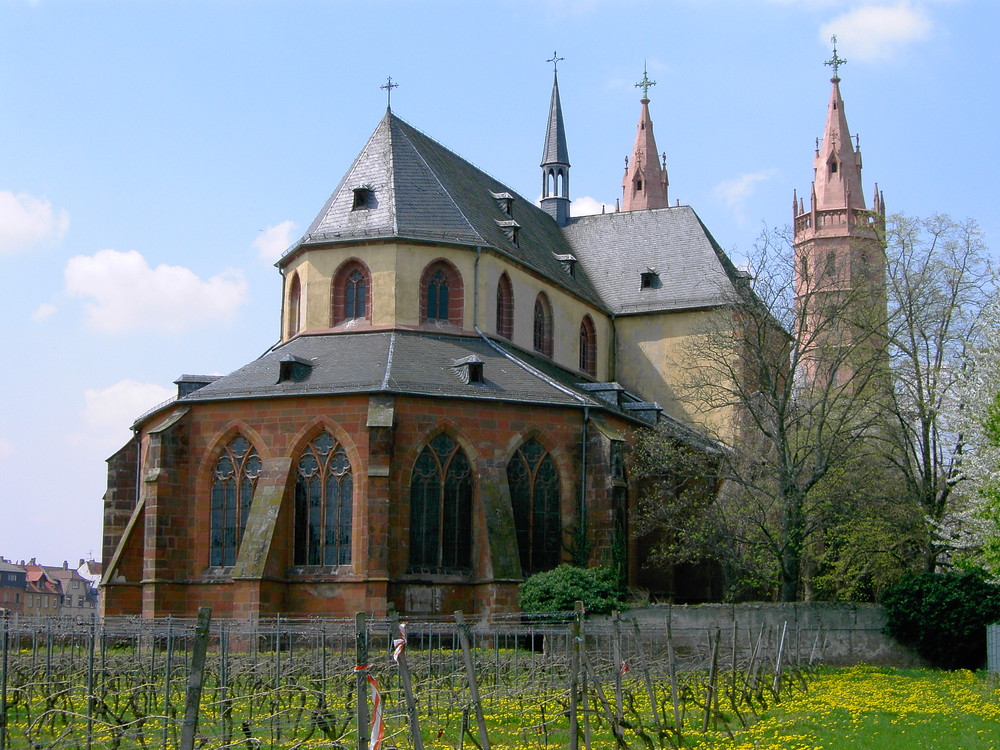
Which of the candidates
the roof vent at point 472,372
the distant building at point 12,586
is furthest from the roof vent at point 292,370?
the distant building at point 12,586

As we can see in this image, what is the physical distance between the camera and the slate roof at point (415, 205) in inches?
1662

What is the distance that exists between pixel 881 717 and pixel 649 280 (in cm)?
3266

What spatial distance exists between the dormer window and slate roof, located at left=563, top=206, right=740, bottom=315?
507 inches

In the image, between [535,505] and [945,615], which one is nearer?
[945,615]

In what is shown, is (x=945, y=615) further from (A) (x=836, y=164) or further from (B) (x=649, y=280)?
(A) (x=836, y=164)

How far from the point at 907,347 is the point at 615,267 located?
17.6 m

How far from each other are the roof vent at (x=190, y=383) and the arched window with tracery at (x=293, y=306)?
409 cm

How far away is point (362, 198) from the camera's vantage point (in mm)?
42938

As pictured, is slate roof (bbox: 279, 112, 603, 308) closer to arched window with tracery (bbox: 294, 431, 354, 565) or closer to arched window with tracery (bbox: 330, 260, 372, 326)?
arched window with tracery (bbox: 330, 260, 372, 326)

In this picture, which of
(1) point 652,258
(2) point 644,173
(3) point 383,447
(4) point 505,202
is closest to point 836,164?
(2) point 644,173

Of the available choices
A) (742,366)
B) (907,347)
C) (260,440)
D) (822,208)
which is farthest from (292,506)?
(822,208)

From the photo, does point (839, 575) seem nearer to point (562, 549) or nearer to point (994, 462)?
point (562, 549)

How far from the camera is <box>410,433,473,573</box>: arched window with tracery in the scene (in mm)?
36031

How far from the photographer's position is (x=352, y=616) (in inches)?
1350
